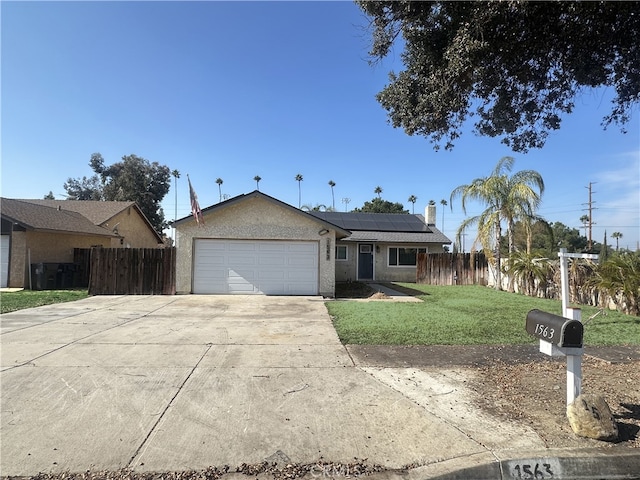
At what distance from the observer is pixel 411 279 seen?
22.1 metres

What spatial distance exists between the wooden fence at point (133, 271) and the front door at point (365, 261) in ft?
35.7

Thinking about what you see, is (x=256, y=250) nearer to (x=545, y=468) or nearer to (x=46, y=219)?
(x=46, y=219)

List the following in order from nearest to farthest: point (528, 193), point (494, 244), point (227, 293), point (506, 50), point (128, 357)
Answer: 1. point (506, 50)
2. point (128, 357)
3. point (227, 293)
4. point (528, 193)
5. point (494, 244)

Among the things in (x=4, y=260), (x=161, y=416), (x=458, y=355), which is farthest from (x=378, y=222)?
(x=161, y=416)

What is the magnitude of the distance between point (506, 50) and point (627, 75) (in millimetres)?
1800

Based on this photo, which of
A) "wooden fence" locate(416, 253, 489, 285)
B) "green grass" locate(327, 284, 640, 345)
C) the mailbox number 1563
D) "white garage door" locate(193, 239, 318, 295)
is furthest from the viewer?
"wooden fence" locate(416, 253, 489, 285)

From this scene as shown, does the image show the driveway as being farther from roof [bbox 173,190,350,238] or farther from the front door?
the front door

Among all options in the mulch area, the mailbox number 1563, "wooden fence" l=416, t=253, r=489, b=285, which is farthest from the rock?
"wooden fence" l=416, t=253, r=489, b=285

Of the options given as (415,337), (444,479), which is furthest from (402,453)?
(415,337)

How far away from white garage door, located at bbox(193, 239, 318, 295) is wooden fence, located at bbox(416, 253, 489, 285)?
905 cm

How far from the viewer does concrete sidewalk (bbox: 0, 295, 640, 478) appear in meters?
3.09

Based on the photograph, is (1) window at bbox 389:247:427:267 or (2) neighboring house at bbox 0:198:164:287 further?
(1) window at bbox 389:247:427:267

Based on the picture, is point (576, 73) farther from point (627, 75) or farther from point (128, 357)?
point (128, 357)

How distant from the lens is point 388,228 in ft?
77.7
